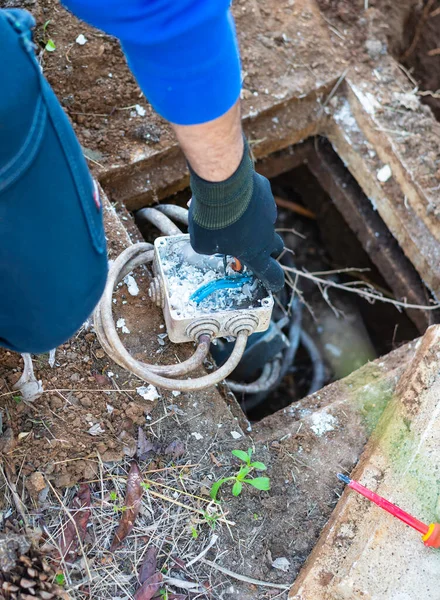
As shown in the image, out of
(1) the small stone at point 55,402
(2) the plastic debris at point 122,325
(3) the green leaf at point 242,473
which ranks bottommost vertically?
(3) the green leaf at point 242,473

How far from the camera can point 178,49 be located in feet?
3.16

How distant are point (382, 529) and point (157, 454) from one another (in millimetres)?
647

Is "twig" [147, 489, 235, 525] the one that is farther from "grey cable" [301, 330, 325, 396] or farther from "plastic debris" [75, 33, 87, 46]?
"plastic debris" [75, 33, 87, 46]

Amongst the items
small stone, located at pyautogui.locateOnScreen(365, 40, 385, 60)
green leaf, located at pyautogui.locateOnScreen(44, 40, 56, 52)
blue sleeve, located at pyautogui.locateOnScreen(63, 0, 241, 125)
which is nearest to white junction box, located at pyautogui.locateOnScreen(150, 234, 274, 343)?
blue sleeve, located at pyautogui.locateOnScreen(63, 0, 241, 125)

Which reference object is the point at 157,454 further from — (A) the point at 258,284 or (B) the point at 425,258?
(B) the point at 425,258

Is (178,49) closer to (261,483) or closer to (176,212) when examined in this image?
(176,212)

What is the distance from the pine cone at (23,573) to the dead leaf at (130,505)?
191 millimetres

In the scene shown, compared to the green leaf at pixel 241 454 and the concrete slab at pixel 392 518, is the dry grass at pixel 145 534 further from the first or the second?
the concrete slab at pixel 392 518

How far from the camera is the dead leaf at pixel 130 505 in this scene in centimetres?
156

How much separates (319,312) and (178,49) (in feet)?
7.03

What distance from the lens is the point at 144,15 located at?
90 cm

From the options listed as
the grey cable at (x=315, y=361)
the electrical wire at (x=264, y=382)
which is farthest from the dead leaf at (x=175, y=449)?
the grey cable at (x=315, y=361)

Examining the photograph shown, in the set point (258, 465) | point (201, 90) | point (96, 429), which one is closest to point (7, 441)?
point (96, 429)

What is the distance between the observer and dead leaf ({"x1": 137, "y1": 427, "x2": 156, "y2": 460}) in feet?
5.47
